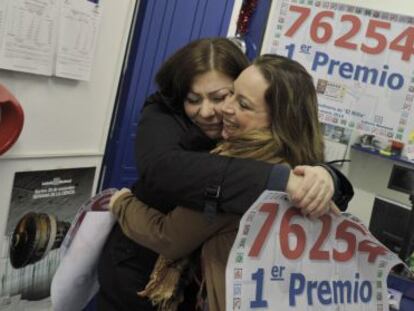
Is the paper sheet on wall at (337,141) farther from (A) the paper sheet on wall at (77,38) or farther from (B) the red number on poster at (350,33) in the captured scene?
(A) the paper sheet on wall at (77,38)

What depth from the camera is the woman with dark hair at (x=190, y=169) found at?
2.93 feet

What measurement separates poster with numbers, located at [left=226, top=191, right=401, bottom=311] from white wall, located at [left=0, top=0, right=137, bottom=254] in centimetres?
100

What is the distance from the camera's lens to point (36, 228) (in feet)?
6.05

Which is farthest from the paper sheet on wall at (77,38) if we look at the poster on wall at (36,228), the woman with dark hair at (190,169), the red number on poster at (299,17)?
the red number on poster at (299,17)

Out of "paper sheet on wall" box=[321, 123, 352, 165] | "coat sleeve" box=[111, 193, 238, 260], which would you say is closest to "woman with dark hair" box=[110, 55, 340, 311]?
"coat sleeve" box=[111, 193, 238, 260]

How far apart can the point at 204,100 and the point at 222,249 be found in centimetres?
44

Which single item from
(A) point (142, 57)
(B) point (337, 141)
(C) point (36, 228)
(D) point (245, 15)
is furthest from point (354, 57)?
(B) point (337, 141)

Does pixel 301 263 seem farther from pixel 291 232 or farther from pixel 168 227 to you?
pixel 168 227

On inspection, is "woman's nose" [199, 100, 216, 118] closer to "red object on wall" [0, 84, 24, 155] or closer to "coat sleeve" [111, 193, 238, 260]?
"coat sleeve" [111, 193, 238, 260]

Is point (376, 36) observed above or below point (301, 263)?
above

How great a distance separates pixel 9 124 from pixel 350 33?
1297mm


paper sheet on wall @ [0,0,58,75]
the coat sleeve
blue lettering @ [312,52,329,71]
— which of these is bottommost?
the coat sleeve

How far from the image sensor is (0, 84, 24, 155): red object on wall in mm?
1451

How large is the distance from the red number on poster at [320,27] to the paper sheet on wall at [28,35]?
1.00m
